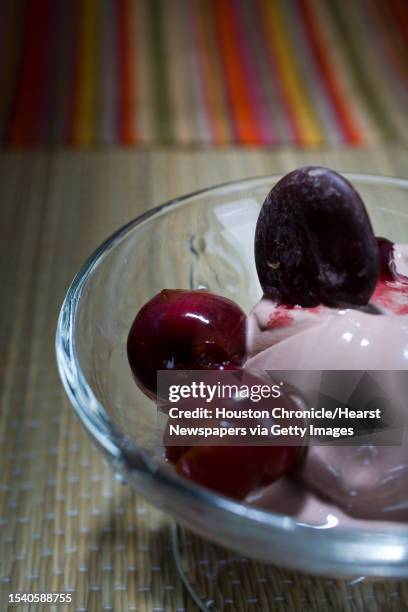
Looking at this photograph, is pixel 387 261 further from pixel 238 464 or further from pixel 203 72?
pixel 203 72

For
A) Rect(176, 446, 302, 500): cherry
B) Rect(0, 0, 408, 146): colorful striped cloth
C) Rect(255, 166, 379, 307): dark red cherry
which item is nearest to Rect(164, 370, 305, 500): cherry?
Rect(176, 446, 302, 500): cherry

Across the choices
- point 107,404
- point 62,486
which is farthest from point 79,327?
point 62,486

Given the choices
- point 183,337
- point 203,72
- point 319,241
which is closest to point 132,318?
point 183,337

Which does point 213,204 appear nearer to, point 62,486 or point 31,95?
point 62,486

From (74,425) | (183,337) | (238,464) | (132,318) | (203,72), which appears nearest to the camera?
(238,464)

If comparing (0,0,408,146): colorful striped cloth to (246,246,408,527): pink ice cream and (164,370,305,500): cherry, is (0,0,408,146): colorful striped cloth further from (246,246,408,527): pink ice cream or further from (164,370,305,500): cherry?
(164,370,305,500): cherry

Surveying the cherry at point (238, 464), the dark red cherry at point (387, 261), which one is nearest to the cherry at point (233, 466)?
the cherry at point (238, 464)

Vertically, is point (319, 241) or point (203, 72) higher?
point (203, 72)
